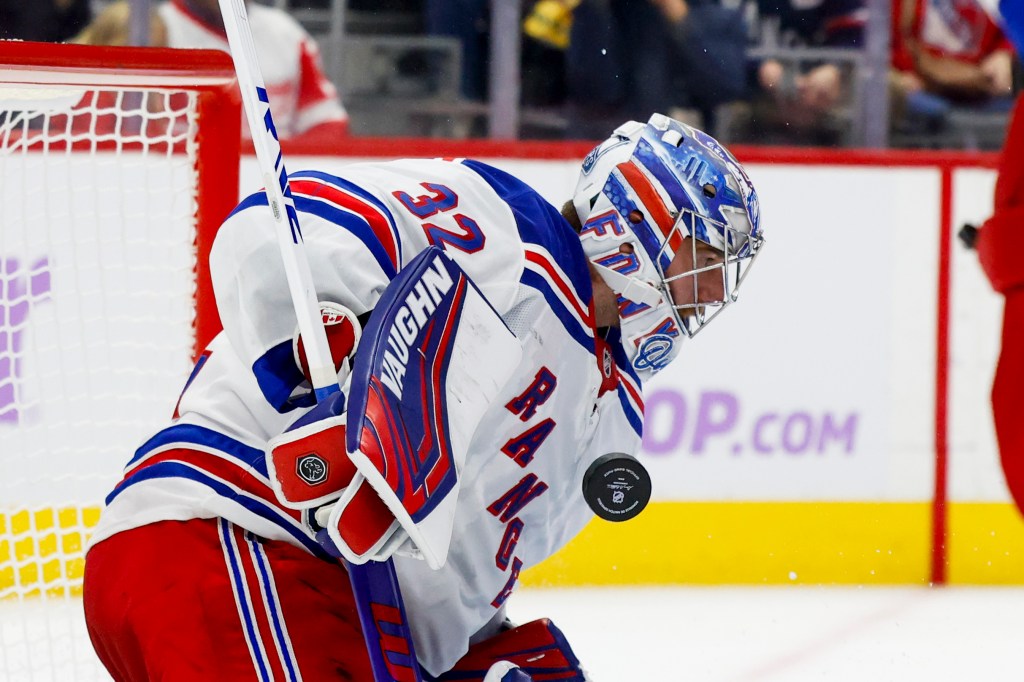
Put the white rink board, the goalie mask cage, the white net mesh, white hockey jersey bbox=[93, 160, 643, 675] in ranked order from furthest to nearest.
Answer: the white rink board < the white net mesh < the goalie mask cage < white hockey jersey bbox=[93, 160, 643, 675]

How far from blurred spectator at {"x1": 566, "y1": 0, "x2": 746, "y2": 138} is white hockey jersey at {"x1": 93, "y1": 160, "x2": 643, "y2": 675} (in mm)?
2114

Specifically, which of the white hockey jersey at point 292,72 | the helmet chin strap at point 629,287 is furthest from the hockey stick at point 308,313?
the white hockey jersey at point 292,72

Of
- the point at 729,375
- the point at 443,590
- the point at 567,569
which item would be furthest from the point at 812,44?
the point at 443,590

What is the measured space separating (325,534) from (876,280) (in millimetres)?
2447

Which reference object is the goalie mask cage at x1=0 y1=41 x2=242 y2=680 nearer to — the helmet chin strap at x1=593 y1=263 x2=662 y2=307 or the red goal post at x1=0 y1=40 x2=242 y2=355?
the red goal post at x1=0 y1=40 x2=242 y2=355

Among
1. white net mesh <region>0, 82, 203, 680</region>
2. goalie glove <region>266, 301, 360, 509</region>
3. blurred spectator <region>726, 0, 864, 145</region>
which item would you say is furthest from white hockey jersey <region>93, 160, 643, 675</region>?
blurred spectator <region>726, 0, 864, 145</region>

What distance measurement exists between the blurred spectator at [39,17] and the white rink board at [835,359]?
135 centimetres

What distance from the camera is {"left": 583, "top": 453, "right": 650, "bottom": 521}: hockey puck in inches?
70.5

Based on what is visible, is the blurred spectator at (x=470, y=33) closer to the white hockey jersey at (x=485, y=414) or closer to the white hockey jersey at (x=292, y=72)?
the white hockey jersey at (x=292, y=72)

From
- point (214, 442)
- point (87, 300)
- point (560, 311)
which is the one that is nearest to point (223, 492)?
point (214, 442)

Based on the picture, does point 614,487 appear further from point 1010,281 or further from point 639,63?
point 639,63

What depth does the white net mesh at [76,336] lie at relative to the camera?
236 cm

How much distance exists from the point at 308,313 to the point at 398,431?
0.13 metres

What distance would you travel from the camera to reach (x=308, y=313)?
4.30 ft
